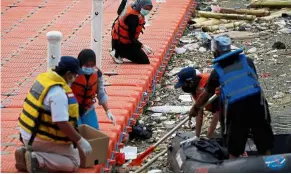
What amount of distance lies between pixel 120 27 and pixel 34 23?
10.7 feet

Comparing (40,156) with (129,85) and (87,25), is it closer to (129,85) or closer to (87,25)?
(129,85)

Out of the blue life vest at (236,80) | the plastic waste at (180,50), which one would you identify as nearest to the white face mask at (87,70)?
the blue life vest at (236,80)

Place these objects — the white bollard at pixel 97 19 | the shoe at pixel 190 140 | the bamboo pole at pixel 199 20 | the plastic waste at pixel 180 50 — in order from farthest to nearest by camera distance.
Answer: the bamboo pole at pixel 199 20 < the plastic waste at pixel 180 50 < the white bollard at pixel 97 19 < the shoe at pixel 190 140

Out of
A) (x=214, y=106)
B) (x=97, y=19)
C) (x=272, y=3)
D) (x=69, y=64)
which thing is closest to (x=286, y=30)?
(x=272, y=3)

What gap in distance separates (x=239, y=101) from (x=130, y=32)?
4.63m

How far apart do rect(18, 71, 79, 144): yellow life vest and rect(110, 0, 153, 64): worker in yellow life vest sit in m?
4.82

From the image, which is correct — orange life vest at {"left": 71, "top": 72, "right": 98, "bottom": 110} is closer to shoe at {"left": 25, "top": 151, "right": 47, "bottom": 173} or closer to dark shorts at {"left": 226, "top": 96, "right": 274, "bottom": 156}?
shoe at {"left": 25, "top": 151, "right": 47, "bottom": 173}

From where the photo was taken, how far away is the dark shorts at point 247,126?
329 inches

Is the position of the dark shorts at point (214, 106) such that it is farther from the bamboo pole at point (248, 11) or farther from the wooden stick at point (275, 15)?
the bamboo pole at point (248, 11)

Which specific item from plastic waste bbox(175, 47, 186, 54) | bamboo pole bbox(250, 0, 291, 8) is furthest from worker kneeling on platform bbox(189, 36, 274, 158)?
bamboo pole bbox(250, 0, 291, 8)

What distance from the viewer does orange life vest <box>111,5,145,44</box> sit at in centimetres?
1259

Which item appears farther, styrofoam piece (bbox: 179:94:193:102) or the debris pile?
styrofoam piece (bbox: 179:94:193:102)

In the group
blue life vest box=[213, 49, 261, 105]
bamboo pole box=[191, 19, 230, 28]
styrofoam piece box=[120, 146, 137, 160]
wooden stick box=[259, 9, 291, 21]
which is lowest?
bamboo pole box=[191, 19, 230, 28]

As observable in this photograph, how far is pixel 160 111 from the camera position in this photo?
38.5ft
